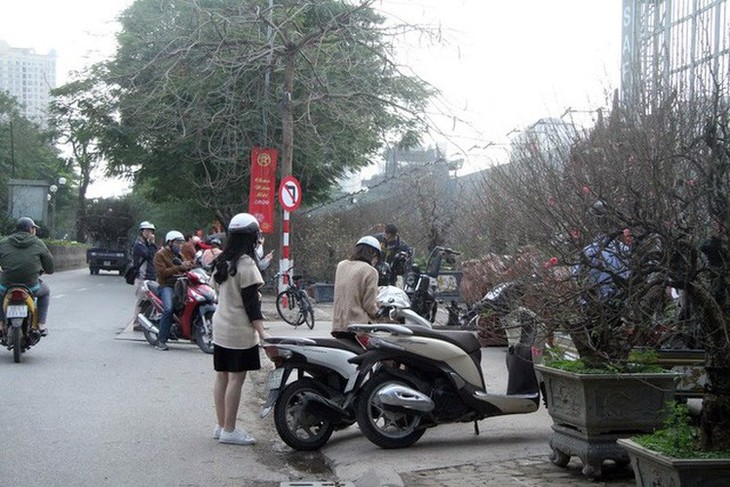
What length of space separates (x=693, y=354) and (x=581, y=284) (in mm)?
1932

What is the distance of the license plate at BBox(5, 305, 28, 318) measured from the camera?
13.0m

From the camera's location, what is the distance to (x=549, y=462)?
25.3 feet

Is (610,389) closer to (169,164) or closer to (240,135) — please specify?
(240,135)

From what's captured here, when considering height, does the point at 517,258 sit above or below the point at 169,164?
below

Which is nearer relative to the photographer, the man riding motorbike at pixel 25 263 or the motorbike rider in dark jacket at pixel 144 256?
the man riding motorbike at pixel 25 263

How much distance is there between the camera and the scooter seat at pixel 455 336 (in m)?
→ 8.46

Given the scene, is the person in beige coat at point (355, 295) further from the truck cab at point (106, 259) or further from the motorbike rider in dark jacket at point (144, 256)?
the truck cab at point (106, 259)

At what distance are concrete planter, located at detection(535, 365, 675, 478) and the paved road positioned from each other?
0.74 feet

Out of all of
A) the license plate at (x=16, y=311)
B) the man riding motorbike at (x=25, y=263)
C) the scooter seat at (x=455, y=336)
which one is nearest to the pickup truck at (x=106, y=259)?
the man riding motorbike at (x=25, y=263)

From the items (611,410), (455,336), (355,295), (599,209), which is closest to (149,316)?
(355,295)

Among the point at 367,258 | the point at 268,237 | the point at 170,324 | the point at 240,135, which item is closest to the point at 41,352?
the point at 170,324

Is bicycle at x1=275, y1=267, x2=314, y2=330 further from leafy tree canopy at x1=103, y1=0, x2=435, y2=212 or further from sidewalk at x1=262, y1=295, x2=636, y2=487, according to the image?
sidewalk at x1=262, y1=295, x2=636, y2=487

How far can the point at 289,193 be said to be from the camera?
1966 cm

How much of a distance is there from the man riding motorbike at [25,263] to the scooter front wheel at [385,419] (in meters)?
6.63
